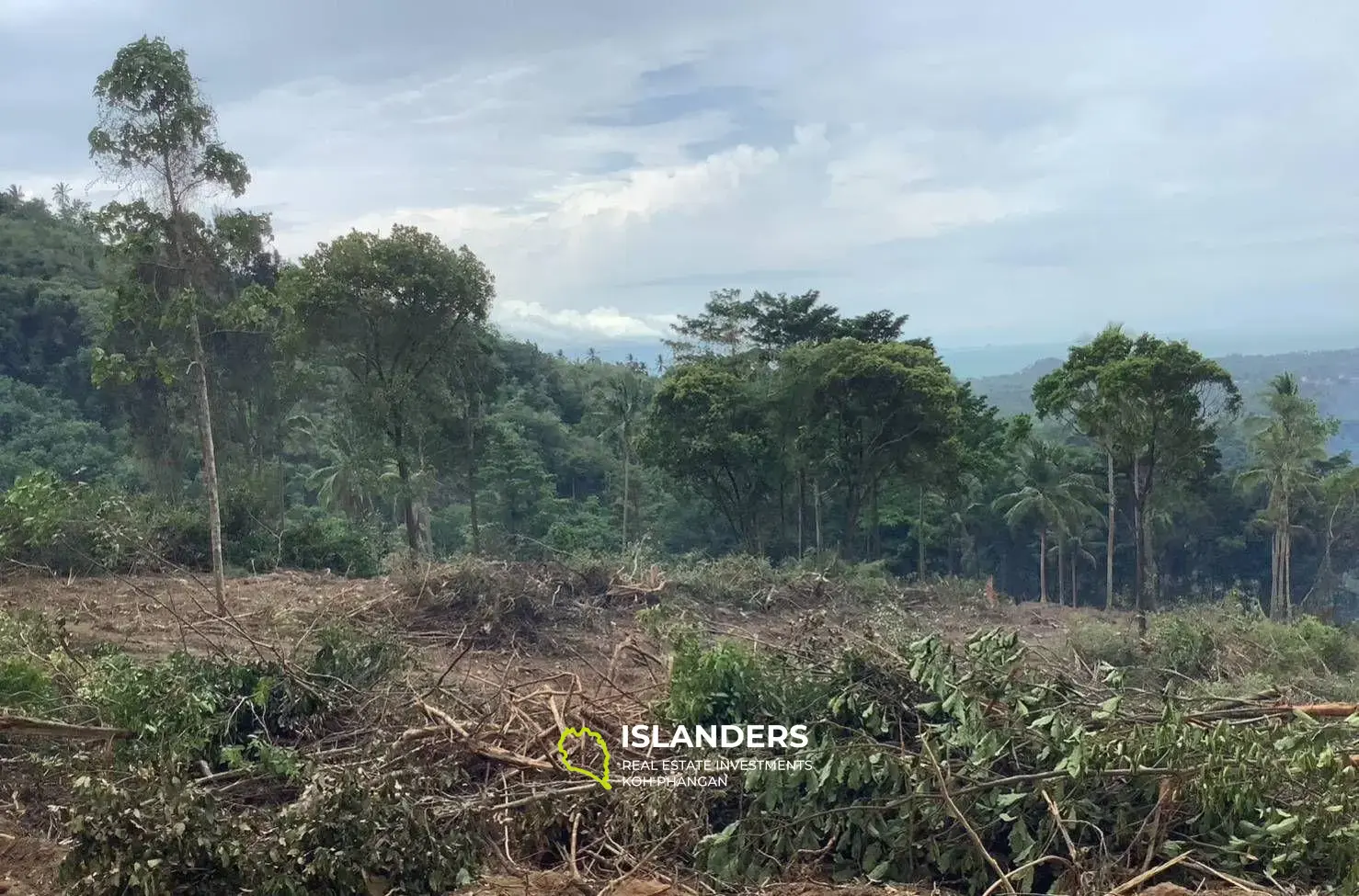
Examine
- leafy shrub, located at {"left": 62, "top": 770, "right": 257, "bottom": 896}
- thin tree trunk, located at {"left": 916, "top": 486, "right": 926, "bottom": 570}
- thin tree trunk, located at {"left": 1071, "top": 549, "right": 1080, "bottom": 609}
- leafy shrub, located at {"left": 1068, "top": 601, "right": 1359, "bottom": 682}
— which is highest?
leafy shrub, located at {"left": 62, "top": 770, "right": 257, "bottom": 896}

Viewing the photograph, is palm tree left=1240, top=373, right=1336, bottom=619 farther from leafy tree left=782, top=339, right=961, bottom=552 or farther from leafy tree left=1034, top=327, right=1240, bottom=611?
leafy tree left=782, top=339, right=961, bottom=552

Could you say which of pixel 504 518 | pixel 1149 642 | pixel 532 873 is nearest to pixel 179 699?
pixel 532 873

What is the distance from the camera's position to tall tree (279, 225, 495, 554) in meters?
14.7

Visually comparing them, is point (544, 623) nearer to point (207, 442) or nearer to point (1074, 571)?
point (207, 442)

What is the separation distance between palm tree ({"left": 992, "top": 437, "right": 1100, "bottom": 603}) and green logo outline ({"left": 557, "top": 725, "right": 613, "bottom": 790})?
22.2 meters

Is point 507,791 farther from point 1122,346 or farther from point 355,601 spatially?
point 1122,346

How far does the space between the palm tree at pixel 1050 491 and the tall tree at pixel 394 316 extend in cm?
1624

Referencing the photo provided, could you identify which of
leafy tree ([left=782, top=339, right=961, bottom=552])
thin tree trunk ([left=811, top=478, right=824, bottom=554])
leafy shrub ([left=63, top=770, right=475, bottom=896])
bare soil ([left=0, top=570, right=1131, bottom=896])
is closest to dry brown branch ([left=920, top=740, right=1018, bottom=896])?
bare soil ([left=0, top=570, right=1131, bottom=896])

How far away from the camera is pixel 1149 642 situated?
1004 cm

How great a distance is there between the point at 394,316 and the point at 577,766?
38.3ft

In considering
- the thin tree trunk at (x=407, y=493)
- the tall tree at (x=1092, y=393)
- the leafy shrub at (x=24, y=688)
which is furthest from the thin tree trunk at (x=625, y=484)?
the leafy shrub at (x=24, y=688)

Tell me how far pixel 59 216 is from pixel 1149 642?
133ft

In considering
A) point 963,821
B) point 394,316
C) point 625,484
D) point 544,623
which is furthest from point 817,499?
point 963,821

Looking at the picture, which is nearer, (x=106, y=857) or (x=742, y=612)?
(x=106, y=857)
